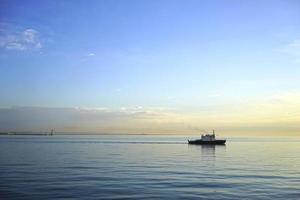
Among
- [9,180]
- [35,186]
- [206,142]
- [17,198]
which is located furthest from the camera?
[206,142]

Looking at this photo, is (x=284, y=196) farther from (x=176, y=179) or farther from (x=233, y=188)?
(x=176, y=179)

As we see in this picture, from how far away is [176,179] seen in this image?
49344 mm

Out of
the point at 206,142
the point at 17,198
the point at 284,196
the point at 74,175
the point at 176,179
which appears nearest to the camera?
the point at 17,198

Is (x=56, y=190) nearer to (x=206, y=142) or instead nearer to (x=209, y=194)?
(x=209, y=194)

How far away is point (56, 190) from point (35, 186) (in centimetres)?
392

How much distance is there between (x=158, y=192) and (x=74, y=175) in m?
17.7

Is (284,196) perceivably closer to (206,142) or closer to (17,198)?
(17,198)

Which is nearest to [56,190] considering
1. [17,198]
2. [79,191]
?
[79,191]

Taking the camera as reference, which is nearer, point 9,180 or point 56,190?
point 56,190

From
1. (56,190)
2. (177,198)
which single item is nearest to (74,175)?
(56,190)

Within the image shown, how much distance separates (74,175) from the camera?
172 ft

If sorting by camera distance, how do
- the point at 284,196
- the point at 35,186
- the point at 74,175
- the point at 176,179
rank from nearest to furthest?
the point at 284,196, the point at 35,186, the point at 176,179, the point at 74,175

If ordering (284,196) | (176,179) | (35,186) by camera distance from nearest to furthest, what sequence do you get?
(284,196)
(35,186)
(176,179)

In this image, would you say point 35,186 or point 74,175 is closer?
point 35,186
